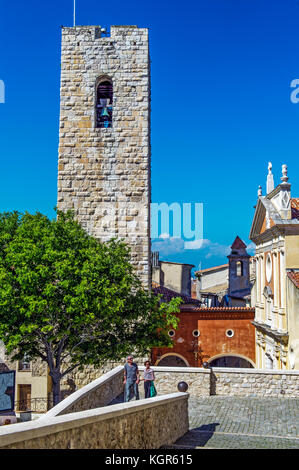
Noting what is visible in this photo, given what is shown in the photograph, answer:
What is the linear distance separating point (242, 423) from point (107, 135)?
1316 cm

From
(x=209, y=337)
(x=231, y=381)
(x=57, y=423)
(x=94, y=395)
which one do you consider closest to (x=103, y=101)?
(x=231, y=381)

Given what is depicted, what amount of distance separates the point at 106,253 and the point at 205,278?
3531 centimetres

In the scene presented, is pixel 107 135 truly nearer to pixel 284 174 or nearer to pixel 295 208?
pixel 284 174

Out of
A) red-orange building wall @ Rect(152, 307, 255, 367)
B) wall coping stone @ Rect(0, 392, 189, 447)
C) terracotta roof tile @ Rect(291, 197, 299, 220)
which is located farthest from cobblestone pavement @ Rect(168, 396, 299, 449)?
red-orange building wall @ Rect(152, 307, 255, 367)

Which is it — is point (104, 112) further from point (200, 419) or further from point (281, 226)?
point (200, 419)

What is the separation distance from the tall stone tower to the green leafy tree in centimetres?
204

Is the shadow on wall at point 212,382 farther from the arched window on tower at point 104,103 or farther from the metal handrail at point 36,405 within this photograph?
the arched window on tower at point 104,103

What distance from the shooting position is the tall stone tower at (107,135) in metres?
19.7

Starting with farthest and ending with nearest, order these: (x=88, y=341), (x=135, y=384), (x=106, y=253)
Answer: (x=106, y=253) < (x=88, y=341) < (x=135, y=384)

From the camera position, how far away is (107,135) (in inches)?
791

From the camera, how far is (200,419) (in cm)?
1166

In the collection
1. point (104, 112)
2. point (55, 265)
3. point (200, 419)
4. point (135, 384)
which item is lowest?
point (200, 419)
